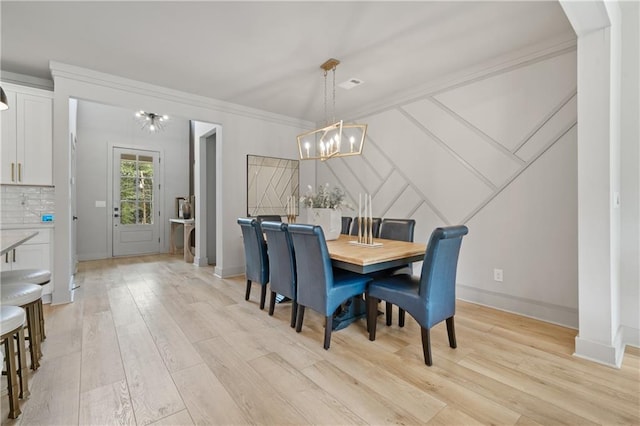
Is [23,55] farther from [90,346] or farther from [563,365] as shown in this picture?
[563,365]

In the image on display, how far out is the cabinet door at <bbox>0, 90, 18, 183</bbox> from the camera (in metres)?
3.03

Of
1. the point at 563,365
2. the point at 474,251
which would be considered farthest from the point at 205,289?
the point at 563,365

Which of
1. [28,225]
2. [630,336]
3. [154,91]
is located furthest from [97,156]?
[630,336]

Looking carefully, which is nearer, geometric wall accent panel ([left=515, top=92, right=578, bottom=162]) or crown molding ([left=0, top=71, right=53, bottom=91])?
geometric wall accent panel ([left=515, top=92, right=578, bottom=162])

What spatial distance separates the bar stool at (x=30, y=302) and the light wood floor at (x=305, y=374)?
122mm

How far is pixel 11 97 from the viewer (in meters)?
3.04

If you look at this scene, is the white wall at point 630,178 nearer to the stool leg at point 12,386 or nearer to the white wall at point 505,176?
the white wall at point 505,176

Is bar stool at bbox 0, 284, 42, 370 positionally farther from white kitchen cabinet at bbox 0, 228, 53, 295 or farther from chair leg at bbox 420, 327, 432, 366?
chair leg at bbox 420, 327, 432, 366

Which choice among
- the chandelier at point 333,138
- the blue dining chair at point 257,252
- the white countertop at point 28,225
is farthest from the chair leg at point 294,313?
the white countertop at point 28,225

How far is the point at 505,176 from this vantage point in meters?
3.05

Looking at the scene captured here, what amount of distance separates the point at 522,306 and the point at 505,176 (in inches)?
51.8

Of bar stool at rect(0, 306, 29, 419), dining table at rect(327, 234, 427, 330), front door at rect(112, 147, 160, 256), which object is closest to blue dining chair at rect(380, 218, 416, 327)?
dining table at rect(327, 234, 427, 330)

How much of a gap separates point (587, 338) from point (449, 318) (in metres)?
0.95

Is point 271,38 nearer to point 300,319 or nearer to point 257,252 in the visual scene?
point 257,252
